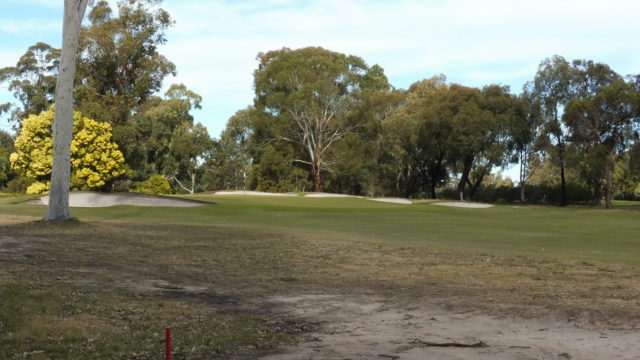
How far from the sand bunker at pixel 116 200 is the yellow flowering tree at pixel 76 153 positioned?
1897cm

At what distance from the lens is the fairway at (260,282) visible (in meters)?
8.52

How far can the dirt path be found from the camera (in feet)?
25.5

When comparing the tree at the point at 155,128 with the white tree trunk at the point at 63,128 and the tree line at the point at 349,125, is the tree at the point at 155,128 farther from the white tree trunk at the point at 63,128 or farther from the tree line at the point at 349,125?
the white tree trunk at the point at 63,128

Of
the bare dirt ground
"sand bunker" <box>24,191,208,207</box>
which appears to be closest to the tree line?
"sand bunker" <box>24,191,208,207</box>

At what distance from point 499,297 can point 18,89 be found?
8461 centimetres

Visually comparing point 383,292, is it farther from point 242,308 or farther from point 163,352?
point 163,352

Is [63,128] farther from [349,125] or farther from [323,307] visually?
[349,125]

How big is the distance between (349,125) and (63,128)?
178 ft

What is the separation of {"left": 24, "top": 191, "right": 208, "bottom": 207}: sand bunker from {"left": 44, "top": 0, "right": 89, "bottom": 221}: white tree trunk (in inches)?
656

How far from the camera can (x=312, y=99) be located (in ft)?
237

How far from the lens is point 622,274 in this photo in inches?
575

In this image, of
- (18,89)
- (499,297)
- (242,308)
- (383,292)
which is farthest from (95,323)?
(18,89)

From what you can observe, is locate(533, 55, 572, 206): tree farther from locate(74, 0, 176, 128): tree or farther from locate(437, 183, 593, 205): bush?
locate(74, 0, 176, 128): tree

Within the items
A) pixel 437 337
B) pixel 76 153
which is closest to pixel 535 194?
pixel 76 153
